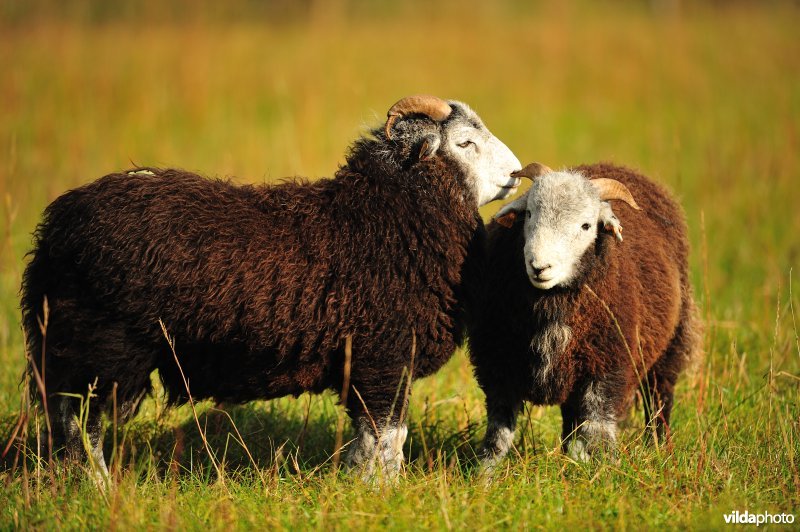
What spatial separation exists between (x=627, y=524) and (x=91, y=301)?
3.13 m

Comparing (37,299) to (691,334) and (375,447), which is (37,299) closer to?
(375,447)

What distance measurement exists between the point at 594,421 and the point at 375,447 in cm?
137

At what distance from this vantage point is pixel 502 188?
5.80m

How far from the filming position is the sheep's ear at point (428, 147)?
Answer: 5.50 m

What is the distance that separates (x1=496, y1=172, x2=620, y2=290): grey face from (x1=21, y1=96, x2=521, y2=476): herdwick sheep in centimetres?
48

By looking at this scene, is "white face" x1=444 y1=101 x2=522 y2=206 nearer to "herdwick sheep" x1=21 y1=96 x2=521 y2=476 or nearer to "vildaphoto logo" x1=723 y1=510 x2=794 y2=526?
"herdwick sheep" x1=21 y1=96 x2=521 y2=476

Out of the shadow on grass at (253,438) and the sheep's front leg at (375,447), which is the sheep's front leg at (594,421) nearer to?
the shadow on grass at (253,438)

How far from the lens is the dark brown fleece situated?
4871mm

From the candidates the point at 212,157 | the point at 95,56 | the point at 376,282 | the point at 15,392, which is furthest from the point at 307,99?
the point at 376,282

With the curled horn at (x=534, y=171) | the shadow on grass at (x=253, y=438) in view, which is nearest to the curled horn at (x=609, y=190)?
the curled horn at (x=534, y=171)

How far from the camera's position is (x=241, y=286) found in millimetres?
4914

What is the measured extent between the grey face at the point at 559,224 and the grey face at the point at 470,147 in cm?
34

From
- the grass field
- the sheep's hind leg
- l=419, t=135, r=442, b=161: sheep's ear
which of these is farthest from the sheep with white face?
the sheep's hind leg

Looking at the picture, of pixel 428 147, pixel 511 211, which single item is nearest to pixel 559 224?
pixel 511 211
